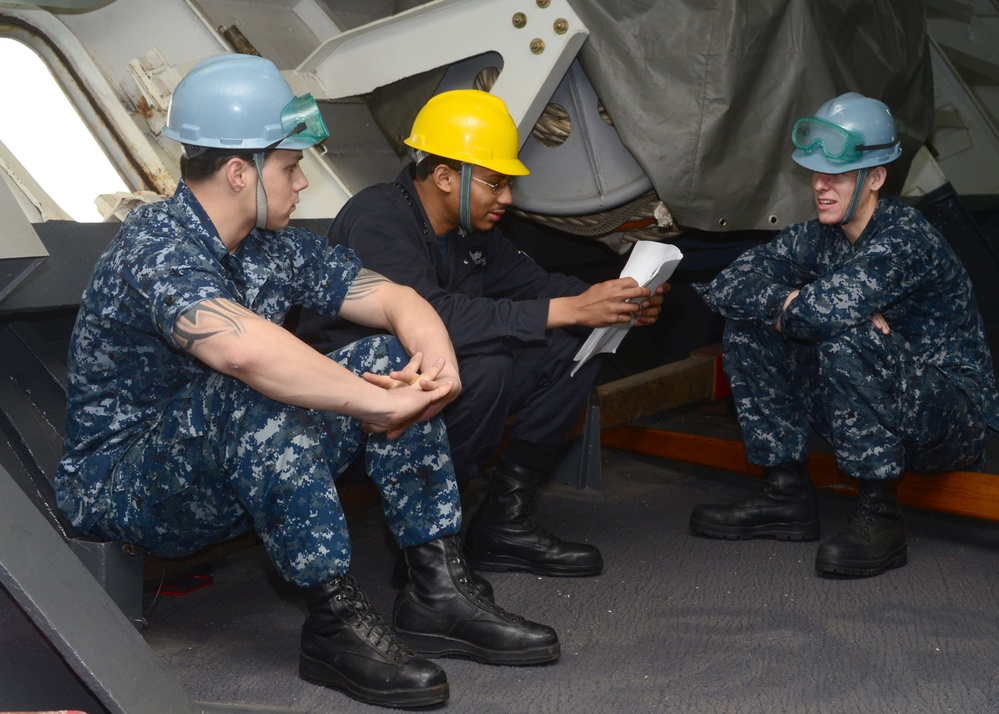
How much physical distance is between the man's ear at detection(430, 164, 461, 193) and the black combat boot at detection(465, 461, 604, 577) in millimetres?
689

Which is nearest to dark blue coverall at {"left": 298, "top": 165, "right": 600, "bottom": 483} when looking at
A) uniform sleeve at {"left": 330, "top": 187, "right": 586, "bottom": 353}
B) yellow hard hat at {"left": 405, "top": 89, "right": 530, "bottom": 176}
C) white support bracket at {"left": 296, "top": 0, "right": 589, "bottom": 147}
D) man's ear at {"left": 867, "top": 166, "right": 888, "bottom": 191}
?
uniform sleeve at {"left": 330, "top": 187, "right": 586, "bottom": 353}

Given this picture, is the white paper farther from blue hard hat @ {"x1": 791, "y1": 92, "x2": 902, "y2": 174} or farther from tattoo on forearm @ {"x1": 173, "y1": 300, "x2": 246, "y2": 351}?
tattoo on forearm @ {"x1": 173, "y1": 300, "x2": 246, "y2": 351}

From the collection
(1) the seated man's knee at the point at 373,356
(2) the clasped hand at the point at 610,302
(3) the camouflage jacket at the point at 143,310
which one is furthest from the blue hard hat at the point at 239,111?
(2) the clasped hand at the point at 610,302

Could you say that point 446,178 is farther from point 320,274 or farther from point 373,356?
point 373,356

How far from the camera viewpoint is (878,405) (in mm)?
2422

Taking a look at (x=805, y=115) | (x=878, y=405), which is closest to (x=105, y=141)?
(x=805, y=115)

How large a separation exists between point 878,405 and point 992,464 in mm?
1027

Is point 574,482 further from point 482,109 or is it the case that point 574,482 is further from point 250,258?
point 250,258

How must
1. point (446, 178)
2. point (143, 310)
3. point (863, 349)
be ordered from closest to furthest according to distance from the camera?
point (143, 310) → point (863, 349) → point (446, 178)

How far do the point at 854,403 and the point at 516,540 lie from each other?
2.86ft

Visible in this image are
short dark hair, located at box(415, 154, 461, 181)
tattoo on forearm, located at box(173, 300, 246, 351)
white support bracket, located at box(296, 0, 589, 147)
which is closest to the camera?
tattoo on forearm, located at box(173, 300, 246, 351)

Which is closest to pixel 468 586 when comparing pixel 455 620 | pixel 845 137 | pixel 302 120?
pixel 455 620

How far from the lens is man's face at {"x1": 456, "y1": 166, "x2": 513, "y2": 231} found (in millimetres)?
2510

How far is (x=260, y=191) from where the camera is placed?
6.22ft
